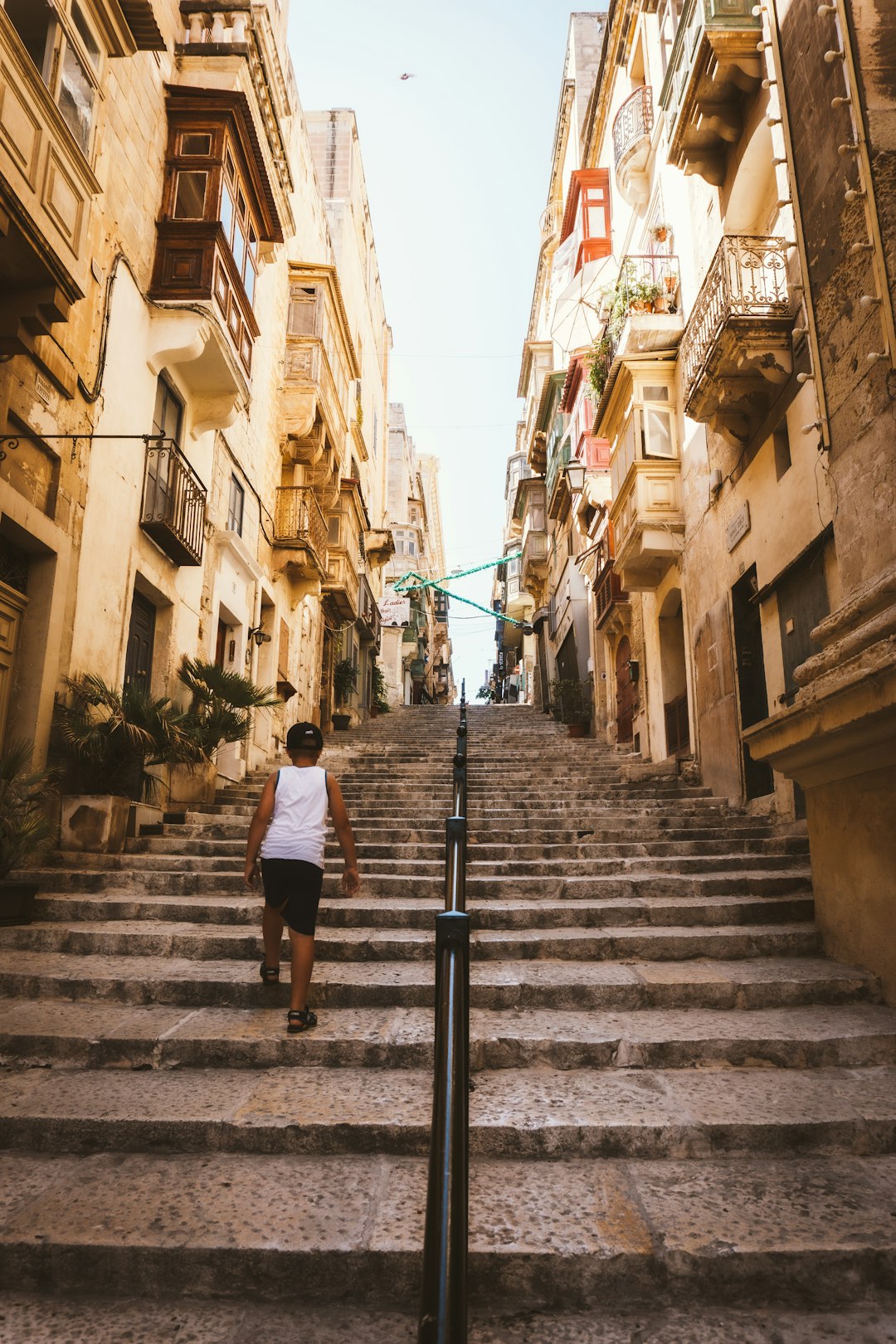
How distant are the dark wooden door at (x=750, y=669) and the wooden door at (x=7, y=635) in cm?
814

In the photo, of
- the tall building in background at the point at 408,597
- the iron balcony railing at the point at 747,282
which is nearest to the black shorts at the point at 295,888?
the iron balcony railing at the point at 747,282

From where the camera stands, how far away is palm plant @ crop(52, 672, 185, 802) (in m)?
8.56

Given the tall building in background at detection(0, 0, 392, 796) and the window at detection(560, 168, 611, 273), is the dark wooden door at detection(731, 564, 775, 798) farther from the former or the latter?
the window at detection(560, 168, 611, 273)

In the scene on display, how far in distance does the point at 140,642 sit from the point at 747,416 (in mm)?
8259

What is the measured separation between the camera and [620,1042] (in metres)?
4.16

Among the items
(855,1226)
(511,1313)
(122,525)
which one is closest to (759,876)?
(855,1226)

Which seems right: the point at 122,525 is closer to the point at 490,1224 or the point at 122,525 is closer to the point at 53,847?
the point at 53,847

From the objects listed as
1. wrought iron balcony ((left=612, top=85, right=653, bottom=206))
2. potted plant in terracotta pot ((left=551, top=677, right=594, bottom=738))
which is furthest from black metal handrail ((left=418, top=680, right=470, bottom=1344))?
potted plant in terracotta pot ((left=551, top=677, right=594, bottom=738))

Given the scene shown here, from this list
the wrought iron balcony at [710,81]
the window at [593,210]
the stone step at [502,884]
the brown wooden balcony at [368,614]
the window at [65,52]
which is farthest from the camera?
the brown wooden balcony at [368,614]

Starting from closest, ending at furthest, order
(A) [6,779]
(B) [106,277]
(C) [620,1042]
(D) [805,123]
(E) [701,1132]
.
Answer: (E) [701,1132] < (C) [620,1042] < (D) [805,123] < (A) [6,779] < (B) [106,277]

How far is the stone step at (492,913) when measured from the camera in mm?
6191

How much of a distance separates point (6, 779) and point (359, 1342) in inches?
212

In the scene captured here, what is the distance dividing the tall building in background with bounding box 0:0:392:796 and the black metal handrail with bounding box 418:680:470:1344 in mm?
6399

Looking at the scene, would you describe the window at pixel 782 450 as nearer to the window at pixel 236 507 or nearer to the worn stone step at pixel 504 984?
the worn stone step at pixel 504 984
